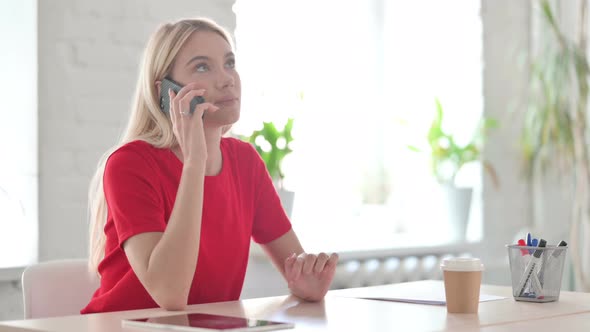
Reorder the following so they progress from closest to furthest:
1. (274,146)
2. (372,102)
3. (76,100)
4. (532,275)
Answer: (532,275), (76,100), (274,146), (372,102)

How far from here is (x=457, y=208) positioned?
3.78m

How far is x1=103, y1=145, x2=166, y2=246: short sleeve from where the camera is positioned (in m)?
1.80

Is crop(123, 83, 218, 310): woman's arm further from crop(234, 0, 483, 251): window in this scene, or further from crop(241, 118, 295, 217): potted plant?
crop(234, 0, 483, 251): window

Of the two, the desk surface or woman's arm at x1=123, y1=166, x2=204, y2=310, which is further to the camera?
woman's arm at x1=123, y1=166, x2=204, y2=310

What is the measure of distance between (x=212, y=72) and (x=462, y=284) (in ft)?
2.58

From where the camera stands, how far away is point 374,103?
4074mm

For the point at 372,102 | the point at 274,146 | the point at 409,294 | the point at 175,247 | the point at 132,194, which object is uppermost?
the point at 372,102

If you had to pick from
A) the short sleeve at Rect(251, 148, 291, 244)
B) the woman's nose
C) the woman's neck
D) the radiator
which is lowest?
the radiator

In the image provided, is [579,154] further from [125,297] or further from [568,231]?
[125,297]

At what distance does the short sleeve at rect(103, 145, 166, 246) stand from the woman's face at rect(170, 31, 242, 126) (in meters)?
0.19

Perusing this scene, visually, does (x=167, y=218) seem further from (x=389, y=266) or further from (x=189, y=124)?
(x=389, y=266)

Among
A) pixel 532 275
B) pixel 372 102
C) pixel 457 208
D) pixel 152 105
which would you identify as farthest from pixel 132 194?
pixel 372 102

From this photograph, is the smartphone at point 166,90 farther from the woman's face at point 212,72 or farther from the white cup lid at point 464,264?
the white cup lid at point 464,264

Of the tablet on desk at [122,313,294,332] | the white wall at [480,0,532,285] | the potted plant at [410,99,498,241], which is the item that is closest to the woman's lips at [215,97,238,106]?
the tablet on desk at [122,313,294,332]
